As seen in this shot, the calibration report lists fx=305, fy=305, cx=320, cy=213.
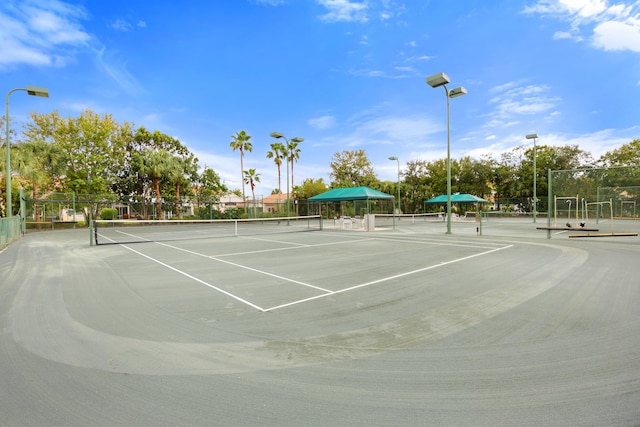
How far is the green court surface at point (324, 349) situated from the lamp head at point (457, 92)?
40.9ft

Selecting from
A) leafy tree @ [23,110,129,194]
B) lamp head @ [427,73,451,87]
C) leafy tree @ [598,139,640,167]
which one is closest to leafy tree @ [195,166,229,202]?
leafy tree @ [23,110,129,194]

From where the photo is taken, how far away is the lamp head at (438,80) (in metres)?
16.0

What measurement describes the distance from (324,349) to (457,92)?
692 inches

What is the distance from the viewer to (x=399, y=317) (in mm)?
4543

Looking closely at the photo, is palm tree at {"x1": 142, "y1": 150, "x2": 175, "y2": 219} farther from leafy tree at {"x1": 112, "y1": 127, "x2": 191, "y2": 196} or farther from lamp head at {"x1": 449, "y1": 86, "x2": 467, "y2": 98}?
lamp head at {"x1": 449, "y1": 86, "x2": 467, "y2": 98}

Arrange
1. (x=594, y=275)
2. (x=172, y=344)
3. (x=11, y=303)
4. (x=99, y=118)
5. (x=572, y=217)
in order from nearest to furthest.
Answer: (x=172, y=344)
(x=11, y=303)
(x=594, y=275)
(x=572, y=217)
(x=99, y=118)

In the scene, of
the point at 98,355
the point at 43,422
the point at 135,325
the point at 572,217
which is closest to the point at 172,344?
the point at 98,355

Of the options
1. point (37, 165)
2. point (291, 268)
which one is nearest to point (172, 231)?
point (37, 165)

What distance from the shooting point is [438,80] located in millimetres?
16203

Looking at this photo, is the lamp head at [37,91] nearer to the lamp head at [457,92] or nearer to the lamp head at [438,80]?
the lamp head at [438,80]

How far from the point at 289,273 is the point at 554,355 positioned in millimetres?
5577

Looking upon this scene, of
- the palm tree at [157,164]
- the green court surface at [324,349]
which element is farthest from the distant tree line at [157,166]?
the green court surface at [324,349]

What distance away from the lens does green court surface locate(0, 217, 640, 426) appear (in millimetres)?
2459

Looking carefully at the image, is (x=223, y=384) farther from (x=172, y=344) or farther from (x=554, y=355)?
(x=554, y=355)
